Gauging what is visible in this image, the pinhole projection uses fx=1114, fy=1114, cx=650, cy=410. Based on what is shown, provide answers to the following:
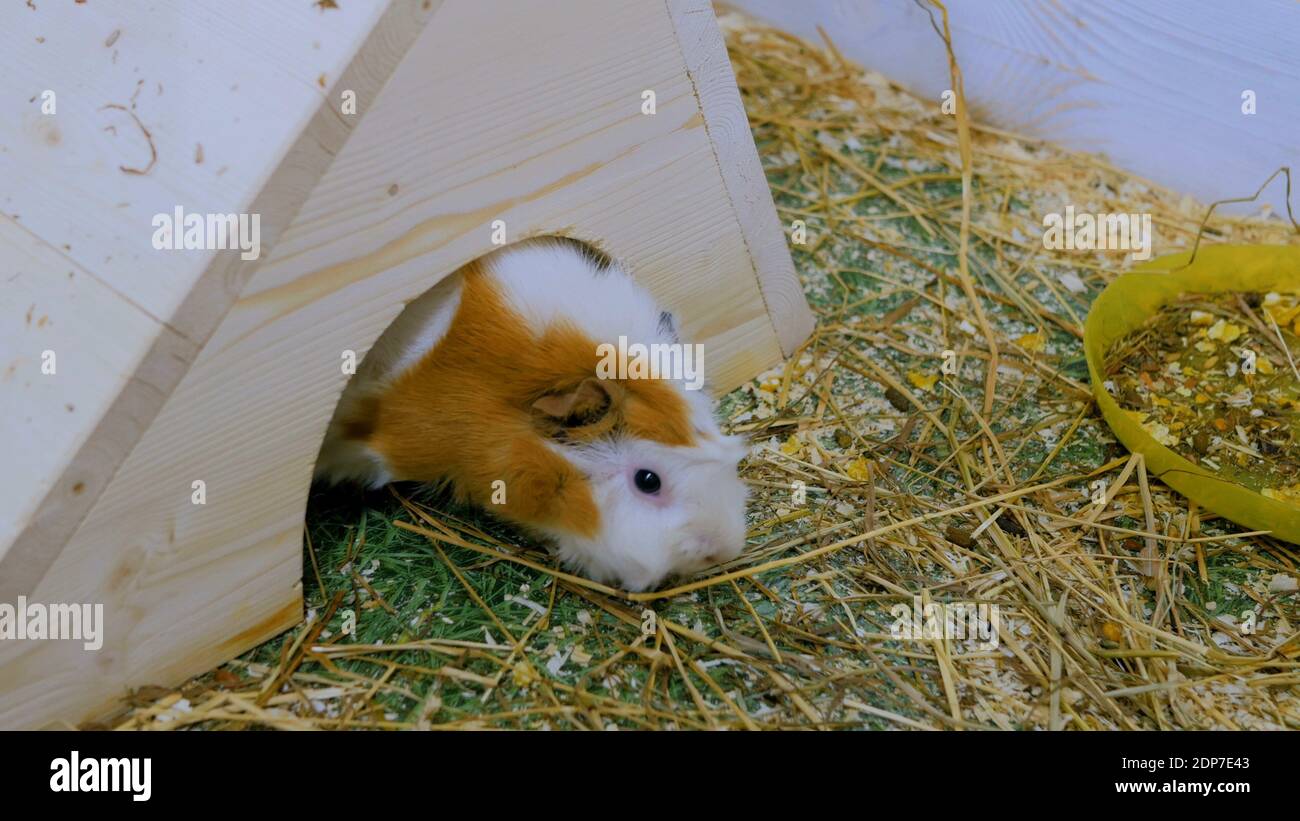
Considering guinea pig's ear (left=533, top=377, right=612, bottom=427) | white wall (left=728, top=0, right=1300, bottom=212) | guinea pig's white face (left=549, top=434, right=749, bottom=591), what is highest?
white wall (left=728, top=0, right=1300, bottom=212)

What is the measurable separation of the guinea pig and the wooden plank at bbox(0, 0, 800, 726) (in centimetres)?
14

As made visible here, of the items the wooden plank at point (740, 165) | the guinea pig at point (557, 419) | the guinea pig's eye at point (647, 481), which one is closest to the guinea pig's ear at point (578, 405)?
the guinea pig at point (557, 419)

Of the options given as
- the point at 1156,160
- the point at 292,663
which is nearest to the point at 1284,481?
the point at 1156,160

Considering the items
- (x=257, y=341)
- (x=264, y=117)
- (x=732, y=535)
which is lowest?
(x=732, y=535)

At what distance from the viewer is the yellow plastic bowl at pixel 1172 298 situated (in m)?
2.28

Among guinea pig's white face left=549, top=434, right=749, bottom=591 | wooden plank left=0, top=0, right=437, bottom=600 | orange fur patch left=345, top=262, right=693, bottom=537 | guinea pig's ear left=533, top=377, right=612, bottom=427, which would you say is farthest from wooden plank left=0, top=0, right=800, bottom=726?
guinea pig's white face left=549, top=434, right=749, bottom=591

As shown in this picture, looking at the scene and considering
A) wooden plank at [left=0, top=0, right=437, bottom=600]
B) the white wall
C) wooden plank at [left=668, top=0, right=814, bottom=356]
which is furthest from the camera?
the white wall

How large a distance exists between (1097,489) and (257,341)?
173 centimetres

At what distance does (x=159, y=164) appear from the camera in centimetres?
176

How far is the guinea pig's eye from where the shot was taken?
1.98 metres

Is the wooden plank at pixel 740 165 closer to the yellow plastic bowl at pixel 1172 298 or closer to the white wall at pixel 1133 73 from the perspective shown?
the yellow plastic bowl at pixel 1172 298

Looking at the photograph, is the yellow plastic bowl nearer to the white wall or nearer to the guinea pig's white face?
the white wall

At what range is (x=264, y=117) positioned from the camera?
5.60 feet

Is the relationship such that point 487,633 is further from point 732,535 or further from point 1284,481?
point 1284,481
